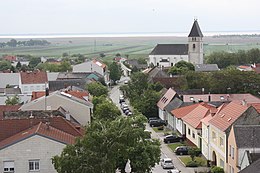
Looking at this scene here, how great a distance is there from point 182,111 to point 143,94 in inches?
559

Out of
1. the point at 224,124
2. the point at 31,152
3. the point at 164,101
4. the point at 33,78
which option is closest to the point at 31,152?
the point at 31,152

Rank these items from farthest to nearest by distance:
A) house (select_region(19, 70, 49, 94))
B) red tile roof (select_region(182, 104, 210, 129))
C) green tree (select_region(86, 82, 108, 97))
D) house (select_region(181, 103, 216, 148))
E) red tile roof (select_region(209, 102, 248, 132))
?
house (select_region(19, 70, 49, 94))
green tree (select_region(86, 82, 108, 97))
red tile roof (select_region(182, 104, 210, 129))
house (select_region(181, 103, 216, 148))
red tile roof (select_region(209, 102, 248, 132))

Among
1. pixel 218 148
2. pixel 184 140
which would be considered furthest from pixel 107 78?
pixel 218 148

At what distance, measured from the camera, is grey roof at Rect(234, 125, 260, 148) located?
32.4m

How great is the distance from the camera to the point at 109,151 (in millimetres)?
24812

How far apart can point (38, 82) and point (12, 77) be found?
7917mm

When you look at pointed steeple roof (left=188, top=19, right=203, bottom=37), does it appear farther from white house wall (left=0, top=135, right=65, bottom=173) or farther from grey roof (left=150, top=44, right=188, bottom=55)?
white house wall (left=0, top=135, right=65, bottom=173)

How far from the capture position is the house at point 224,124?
35.6m

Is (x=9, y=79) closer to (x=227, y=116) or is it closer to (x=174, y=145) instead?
(x=174, y=145)

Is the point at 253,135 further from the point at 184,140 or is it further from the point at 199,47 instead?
the point at 199,47

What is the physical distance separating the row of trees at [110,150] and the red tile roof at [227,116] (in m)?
8.60

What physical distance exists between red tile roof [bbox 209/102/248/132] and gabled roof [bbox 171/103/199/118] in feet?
33.9

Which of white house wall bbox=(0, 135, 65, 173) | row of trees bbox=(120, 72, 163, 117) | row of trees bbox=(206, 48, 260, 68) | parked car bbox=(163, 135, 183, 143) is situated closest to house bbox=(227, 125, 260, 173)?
white house wall bbox=(0, 135, 65, 173)

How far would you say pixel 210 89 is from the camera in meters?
63.6
